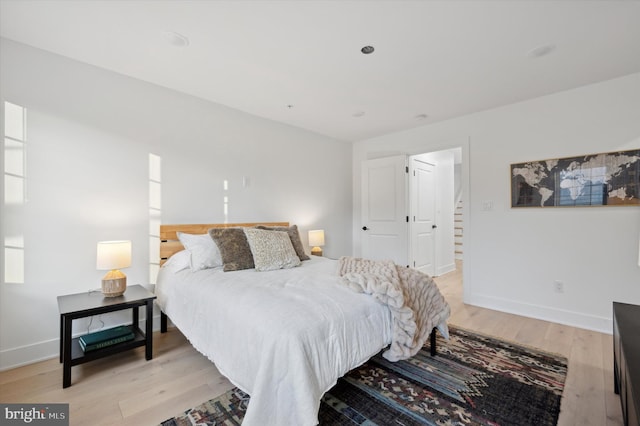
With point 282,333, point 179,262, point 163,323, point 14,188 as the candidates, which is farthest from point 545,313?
point 14,188

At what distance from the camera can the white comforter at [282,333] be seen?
1.30 metres

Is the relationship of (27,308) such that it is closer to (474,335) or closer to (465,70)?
(474,335)

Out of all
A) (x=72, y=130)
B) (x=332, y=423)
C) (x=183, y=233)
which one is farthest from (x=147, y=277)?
(x=332, y=423)

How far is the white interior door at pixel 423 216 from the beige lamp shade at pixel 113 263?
3.63 m

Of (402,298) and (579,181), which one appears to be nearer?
(402,298)

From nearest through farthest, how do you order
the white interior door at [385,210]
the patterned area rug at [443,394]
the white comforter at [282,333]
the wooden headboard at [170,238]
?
the white comforter at [282,333]
the patterned area rug at [443,394]
the wooden headboard at [170,238]
the white interior door at [385,210]

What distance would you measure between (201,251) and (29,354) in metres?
1.43

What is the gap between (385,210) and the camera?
455cm

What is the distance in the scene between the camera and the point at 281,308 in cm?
157

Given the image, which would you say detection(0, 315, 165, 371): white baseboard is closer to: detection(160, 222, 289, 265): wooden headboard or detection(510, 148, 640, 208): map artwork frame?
detection(160, 222, 289, 265): wooden headboard

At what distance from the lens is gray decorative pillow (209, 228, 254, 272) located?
2568 mm

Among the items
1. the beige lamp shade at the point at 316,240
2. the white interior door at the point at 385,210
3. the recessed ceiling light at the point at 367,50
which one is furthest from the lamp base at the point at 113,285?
the white interior door at the point at 385,210

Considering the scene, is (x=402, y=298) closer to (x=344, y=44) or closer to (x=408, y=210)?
(x=344, y=44)

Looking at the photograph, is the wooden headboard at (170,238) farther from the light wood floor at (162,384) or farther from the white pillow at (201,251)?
the light wood floor at (162,384)
